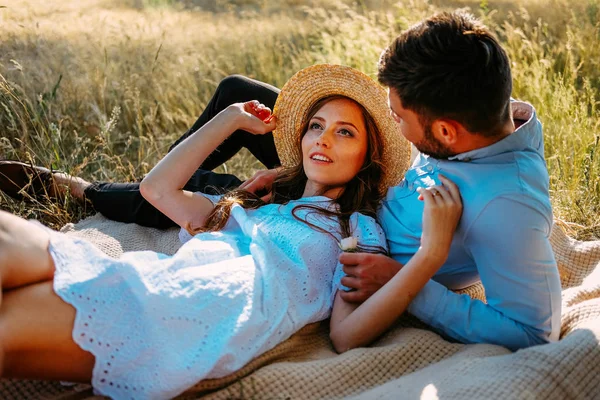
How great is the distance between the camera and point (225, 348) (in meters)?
2.39

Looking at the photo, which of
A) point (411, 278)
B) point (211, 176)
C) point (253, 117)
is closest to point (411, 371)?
point (411, 278)

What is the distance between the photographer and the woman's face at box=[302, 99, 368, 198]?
3201 mm

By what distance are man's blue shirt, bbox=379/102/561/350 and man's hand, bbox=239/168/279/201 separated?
1052mm

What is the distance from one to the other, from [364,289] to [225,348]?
63 cm

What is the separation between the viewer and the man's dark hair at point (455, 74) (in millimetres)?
2459

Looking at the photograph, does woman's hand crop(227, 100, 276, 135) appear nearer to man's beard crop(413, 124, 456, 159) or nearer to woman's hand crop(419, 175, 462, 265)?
man's beard crop(413, 124, 456, 159)

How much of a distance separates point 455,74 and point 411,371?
1.16m

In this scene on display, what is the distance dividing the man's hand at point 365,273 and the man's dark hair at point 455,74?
1.95 ft

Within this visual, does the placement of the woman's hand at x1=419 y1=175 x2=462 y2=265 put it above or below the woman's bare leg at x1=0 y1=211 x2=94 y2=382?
above

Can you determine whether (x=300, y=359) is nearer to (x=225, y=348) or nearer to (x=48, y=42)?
(x=225, y=348)

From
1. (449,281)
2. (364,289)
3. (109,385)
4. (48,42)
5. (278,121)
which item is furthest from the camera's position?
(48,42)

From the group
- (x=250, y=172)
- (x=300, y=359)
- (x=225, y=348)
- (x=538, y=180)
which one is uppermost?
(x=538, y=180)

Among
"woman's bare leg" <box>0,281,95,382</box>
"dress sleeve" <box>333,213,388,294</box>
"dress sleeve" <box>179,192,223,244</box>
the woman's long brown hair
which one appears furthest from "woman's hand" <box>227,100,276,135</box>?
"woman's bare leg" <box>0,281,95,382</box>

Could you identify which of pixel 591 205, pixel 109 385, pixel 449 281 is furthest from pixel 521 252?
pixel 591 205
